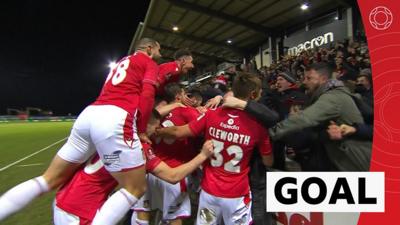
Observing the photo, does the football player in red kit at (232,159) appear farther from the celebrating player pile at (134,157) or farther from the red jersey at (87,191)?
the red jersey at (87,191)

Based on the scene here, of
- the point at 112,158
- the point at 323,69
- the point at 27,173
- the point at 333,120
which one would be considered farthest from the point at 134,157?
the point at 27,173

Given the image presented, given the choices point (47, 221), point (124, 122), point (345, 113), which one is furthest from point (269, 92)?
point (47, 221)

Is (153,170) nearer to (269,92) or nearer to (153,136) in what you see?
(153,136)

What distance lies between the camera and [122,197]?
9.20 ft

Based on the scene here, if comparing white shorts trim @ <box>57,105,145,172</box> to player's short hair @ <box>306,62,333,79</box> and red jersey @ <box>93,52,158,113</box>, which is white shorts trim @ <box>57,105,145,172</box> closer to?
red jersey @ <box>93,52,158,113</box>

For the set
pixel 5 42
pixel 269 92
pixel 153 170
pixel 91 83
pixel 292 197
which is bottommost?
pixel 292 197

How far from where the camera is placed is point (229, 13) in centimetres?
2028

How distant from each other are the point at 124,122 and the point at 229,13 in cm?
1831

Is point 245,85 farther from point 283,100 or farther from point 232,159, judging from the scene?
point 283,100

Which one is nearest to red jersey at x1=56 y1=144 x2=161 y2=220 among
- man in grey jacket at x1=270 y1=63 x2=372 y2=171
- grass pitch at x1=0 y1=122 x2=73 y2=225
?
man in grey jacket at x1=270 y1=63 x2=372 y2=171

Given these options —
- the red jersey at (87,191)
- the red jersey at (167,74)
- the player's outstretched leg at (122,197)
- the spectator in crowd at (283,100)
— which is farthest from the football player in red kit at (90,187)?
the red jersey at (167,74)

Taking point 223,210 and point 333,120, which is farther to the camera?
point 223,210

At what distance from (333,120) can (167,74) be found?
163 centimetres

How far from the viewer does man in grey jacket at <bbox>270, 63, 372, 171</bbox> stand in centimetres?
299
